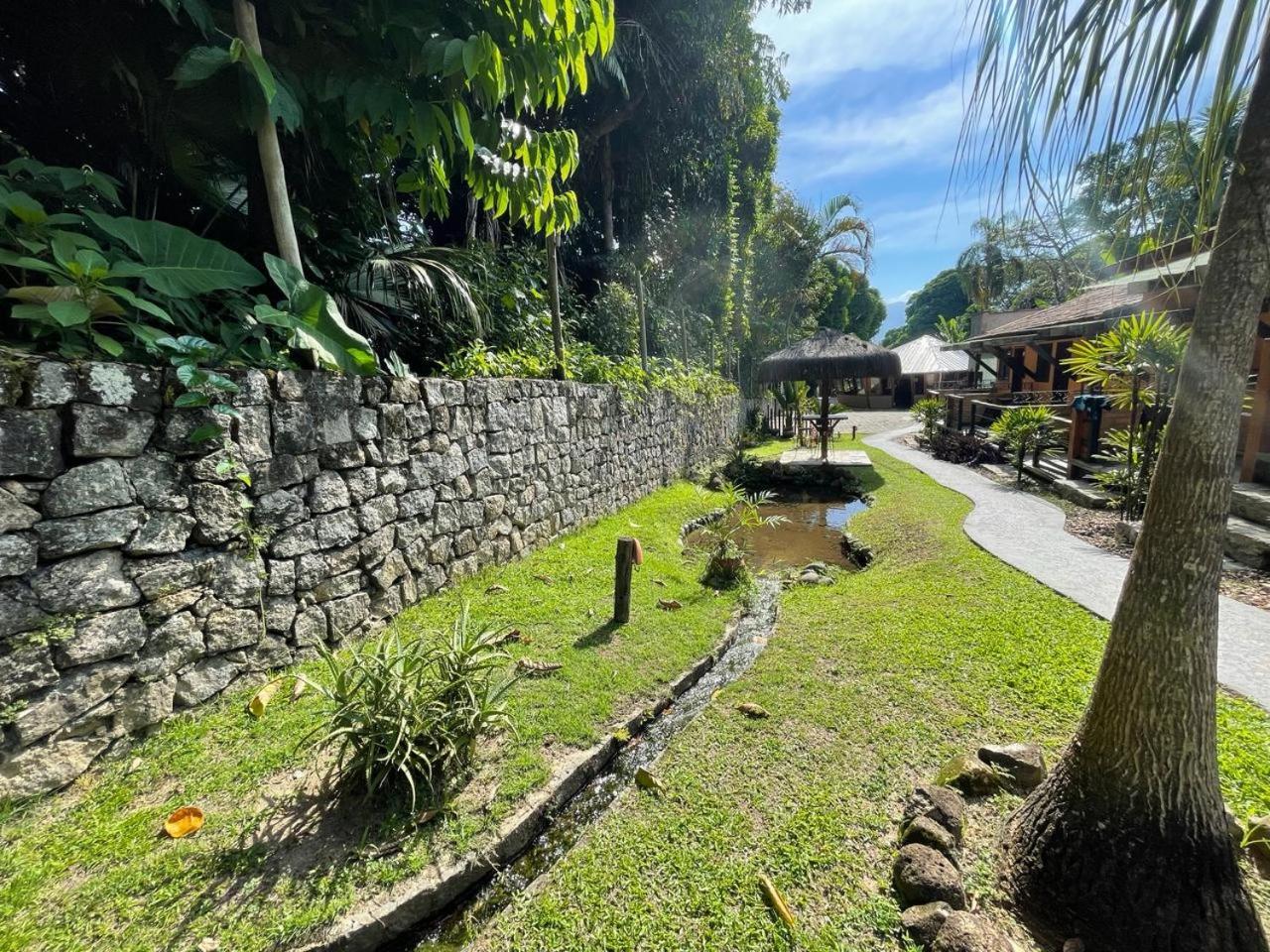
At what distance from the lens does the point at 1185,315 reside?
6816 millimetres

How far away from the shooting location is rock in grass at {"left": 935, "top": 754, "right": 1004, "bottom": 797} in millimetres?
2381

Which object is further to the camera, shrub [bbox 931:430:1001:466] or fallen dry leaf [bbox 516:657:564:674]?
shrub [bbox 931:430:1001:466]

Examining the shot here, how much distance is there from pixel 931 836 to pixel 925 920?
0.36 meters

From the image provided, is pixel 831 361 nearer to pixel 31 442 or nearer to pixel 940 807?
pixel 940 807

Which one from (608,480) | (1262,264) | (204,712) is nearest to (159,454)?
(204,712)

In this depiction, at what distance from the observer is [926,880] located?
1.86 m

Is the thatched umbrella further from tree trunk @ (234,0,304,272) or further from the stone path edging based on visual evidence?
tree trunk @ (234,0,304,272)

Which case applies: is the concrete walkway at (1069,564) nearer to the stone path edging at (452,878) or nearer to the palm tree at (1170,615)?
the palm tree at (1170,615)

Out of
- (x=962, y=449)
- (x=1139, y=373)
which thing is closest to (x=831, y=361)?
(x=962, y=449)

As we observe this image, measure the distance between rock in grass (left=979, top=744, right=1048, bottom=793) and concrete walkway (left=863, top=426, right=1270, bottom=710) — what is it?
117 centimetres

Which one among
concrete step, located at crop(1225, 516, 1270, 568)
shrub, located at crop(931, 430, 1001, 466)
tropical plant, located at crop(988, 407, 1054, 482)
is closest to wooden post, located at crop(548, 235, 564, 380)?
concrete step, located at crop(1225, 516, 1270, 568)

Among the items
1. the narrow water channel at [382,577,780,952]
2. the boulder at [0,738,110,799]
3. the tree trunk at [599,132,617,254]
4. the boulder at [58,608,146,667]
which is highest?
the tree trunk at [599,132,617,254]

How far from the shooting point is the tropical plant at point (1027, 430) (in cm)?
920

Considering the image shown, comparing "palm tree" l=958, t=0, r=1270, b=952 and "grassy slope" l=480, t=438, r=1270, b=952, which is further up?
"palm tree" l=958, t=0, r=1270, b=952
